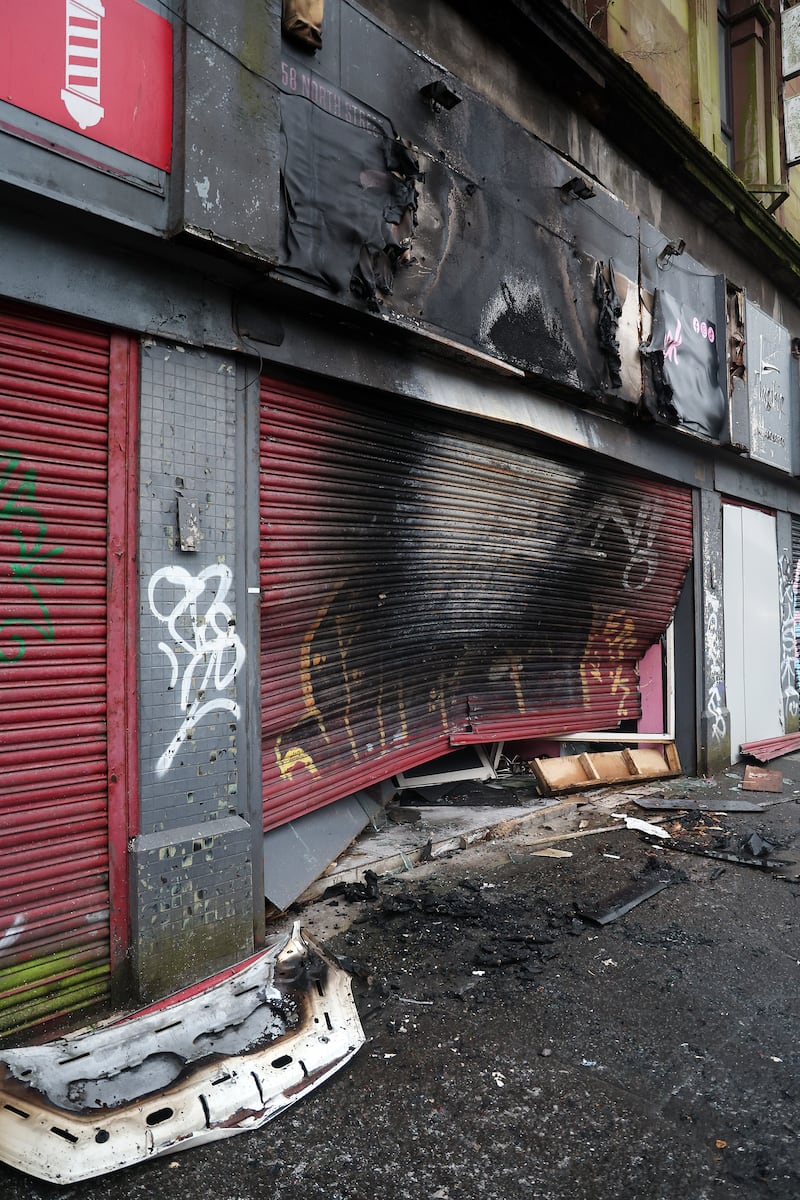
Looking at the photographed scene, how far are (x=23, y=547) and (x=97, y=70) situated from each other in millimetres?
2319

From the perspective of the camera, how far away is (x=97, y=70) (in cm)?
353

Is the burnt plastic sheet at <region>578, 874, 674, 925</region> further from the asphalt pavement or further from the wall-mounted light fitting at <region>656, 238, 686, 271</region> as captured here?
the wall-mounted light fitting at <region>656, 238, 686, 271</region>

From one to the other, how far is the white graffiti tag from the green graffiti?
527 millimetres

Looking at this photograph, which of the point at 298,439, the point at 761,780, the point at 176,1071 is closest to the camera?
the point at 176,1071

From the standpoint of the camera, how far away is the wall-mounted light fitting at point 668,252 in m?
8.33

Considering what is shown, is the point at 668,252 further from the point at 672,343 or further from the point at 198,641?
the point at 198,641

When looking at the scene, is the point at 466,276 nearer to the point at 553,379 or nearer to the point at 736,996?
the point at 553,379

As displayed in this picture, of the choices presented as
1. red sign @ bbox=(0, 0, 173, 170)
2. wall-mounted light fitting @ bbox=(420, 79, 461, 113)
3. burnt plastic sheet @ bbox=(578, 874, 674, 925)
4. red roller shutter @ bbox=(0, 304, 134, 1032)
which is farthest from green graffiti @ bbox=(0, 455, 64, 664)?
wall-mounted light fitting @ bbox=(420, 79, 461, 113)

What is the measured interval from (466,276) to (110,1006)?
5.40m

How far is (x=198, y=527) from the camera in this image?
404 centimetres

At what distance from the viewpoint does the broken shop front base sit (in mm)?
2607

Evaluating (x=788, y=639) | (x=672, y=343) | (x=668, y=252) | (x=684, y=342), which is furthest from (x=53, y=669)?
(x=788, y=639)

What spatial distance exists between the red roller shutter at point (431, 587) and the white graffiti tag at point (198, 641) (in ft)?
1.80

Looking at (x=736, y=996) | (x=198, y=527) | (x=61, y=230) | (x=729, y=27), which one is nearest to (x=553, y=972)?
(x=736, y=996)
